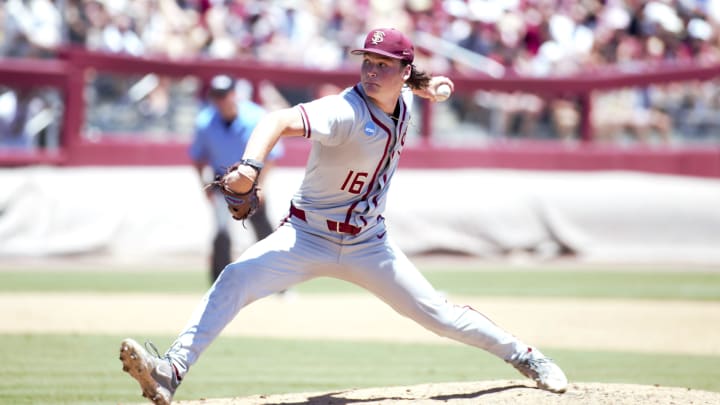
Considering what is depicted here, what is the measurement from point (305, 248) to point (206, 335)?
67cm

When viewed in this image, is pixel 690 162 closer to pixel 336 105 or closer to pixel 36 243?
pixel 36 243

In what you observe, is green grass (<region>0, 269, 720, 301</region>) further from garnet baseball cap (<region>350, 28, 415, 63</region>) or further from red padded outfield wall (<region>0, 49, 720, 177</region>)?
garnet baseball cap (<region>350, 28, 415, 63</region>)

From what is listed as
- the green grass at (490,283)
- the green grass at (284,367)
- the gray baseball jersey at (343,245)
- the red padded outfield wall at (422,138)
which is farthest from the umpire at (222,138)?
the red padded outfield wall at (422,138)

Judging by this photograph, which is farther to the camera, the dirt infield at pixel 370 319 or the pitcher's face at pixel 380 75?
the dirt infield at pixel 370 319

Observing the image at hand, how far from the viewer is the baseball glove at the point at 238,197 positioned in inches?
188

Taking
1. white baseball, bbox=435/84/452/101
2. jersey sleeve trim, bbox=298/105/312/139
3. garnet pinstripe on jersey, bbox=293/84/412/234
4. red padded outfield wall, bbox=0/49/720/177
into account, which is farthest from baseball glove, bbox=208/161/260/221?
red padded outfield wall, bbox=0/49/720/177

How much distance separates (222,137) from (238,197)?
5657mm

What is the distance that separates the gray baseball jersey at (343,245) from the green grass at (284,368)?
1103mm

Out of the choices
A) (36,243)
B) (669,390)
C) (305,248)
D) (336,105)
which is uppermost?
(336,105)

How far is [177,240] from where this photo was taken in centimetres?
1475

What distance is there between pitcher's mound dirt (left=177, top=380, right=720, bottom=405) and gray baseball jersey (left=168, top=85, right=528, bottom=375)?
317 mm

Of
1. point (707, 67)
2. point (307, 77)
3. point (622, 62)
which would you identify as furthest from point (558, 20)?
point (307, 77)

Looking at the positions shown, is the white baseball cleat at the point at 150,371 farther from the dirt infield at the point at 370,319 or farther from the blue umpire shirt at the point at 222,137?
the blue umpire shirt at the point at 222,137

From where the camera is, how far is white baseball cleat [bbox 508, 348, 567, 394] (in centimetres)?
575
